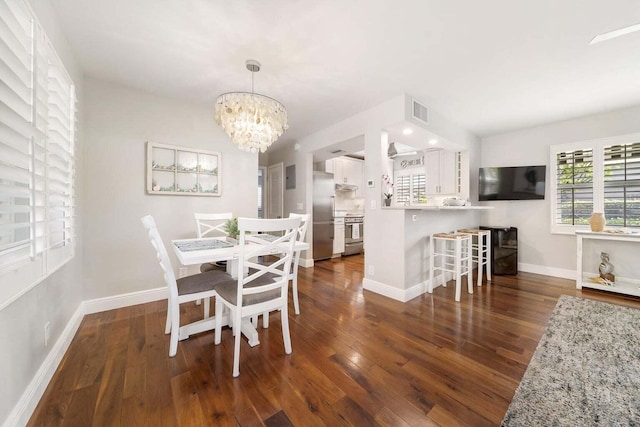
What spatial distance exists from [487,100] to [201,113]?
373 centimetres

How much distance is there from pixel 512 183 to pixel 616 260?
165cm

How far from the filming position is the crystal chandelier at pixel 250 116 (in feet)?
6.79

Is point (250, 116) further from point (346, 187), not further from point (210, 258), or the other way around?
point (346, 187)

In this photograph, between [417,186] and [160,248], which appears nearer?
[160,248]

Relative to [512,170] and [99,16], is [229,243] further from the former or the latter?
[512,170]

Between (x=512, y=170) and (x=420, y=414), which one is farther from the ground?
(x=512, y=170)

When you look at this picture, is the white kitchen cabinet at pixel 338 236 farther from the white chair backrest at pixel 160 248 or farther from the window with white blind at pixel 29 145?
the window with white blind at pixel 29 145

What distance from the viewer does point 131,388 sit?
57.6 inches

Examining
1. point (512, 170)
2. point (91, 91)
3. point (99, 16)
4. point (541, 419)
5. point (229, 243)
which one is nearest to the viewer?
point (541, 419)

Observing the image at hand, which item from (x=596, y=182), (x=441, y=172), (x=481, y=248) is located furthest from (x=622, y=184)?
(x=441, y=172)

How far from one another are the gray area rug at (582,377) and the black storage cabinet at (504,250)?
5.38 feet

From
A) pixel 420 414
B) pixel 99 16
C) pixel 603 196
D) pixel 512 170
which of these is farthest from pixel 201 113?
pixel 603 196

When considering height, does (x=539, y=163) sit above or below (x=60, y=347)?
above

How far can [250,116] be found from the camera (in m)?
2.08
